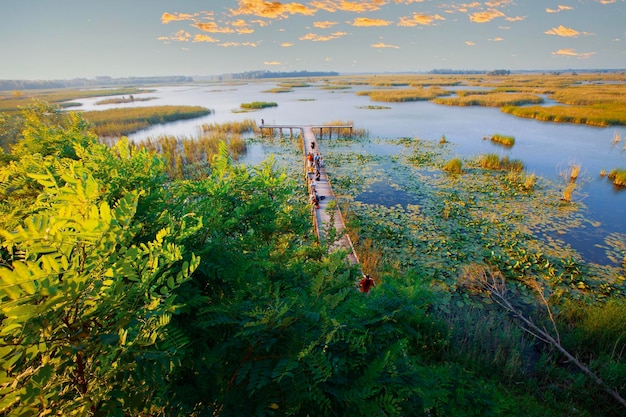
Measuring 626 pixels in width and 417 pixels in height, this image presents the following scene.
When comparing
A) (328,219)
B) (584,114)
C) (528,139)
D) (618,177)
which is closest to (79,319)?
(328,219)

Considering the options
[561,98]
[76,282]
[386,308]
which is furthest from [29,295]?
[561,98]

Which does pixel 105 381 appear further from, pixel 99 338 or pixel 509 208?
pixel 509 208

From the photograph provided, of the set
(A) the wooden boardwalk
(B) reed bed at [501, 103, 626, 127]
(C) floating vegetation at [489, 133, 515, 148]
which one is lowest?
(A) the wooden boardwalk

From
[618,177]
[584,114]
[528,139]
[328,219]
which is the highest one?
[584,114]

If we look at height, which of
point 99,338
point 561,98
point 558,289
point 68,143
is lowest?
point 558,289

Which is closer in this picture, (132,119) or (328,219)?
(328,219)

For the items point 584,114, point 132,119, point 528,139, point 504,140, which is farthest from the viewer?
point 132,119

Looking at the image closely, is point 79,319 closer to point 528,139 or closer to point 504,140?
point 504,140

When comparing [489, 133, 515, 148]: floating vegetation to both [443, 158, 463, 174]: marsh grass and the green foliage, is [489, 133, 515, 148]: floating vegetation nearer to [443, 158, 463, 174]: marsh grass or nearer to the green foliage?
[443, 158, 463, 174]: marsh grass

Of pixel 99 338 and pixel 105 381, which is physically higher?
pixel 99 338

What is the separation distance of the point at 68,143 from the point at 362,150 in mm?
20443

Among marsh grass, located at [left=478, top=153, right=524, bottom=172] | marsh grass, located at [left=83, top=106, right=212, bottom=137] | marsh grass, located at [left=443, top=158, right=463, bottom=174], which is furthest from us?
marsh grass, located at [left=83, top=106, right=212, bottom=137]

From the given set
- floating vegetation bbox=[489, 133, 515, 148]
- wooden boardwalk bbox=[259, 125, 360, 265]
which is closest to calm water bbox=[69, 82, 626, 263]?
floating vegetation bbox=[489, 133, 515, 148]

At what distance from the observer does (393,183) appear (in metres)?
16.0
